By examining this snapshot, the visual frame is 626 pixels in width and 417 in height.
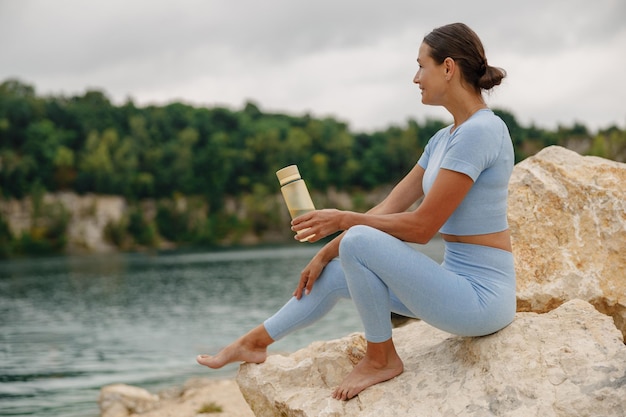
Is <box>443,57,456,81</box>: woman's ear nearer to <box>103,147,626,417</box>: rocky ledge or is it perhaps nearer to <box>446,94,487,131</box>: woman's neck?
<box>446,94,487,131</box>: woman's neck

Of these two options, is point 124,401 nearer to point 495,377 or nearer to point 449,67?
point 495,377

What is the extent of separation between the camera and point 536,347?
11.9ft

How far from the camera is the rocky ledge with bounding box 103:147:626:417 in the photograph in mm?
3426

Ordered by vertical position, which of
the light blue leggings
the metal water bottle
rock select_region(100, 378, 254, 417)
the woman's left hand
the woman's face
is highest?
the woman's face

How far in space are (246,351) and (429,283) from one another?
1414 millimetres

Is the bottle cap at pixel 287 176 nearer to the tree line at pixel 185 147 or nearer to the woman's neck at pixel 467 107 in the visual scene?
the woman's neck at pixel 467 107

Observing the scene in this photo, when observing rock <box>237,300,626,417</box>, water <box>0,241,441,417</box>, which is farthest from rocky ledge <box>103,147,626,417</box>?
water <box>0,241,441,417</box>

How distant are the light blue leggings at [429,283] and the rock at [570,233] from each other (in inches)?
44.7

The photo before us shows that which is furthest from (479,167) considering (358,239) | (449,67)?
(358,239)

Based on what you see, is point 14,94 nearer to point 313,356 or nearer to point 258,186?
point 258,186

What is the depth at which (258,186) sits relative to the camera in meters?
96.1

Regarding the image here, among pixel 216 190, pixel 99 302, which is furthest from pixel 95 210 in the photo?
pixel 99 302

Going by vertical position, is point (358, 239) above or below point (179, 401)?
above

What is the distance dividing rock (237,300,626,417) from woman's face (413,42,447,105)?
1.26m
